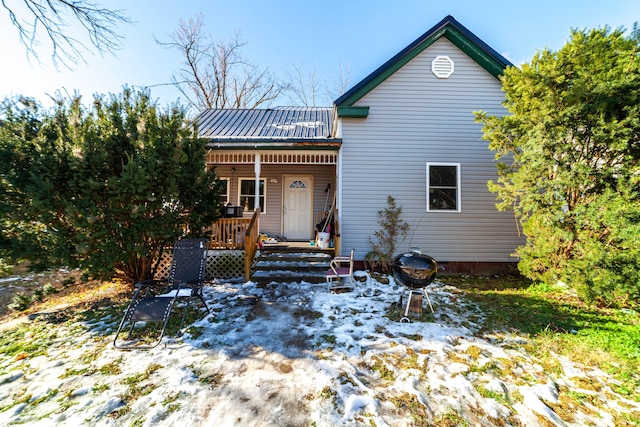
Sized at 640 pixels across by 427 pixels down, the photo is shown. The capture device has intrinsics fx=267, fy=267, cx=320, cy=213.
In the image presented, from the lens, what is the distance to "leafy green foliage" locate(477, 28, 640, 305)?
14.6 feet

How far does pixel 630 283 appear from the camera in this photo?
4.25 m

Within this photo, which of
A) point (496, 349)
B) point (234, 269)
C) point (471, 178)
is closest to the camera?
point (496, 349)

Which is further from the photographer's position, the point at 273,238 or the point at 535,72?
the point at 273,238

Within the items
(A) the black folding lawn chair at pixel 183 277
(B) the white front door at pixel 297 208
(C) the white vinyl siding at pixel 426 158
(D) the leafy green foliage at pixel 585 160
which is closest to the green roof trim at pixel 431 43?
(C) the white vinyl siding at pixel 426 158

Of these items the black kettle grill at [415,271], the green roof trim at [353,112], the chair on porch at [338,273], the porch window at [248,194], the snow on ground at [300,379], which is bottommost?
the snow on ground at [300,379]

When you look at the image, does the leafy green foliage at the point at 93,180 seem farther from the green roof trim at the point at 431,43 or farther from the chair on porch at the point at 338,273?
the green roof trim at the point at 431,43

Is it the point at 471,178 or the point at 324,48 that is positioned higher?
the point at 324,48

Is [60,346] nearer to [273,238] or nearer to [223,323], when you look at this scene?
[223,323]

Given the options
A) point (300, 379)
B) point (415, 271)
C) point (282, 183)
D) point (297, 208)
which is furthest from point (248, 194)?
point (300, 379)

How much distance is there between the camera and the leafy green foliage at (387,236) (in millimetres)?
7125

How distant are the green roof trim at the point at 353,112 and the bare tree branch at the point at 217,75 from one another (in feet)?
49.1

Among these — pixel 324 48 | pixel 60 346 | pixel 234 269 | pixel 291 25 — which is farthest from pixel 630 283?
pixel 324 48

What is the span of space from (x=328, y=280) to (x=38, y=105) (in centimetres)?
632

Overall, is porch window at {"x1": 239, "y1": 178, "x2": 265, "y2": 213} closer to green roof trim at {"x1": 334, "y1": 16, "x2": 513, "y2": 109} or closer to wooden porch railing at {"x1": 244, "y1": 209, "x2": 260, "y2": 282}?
wooden porch railing at {"x1": 244, "y1": 209, "x2": 260, "y2": 282}
